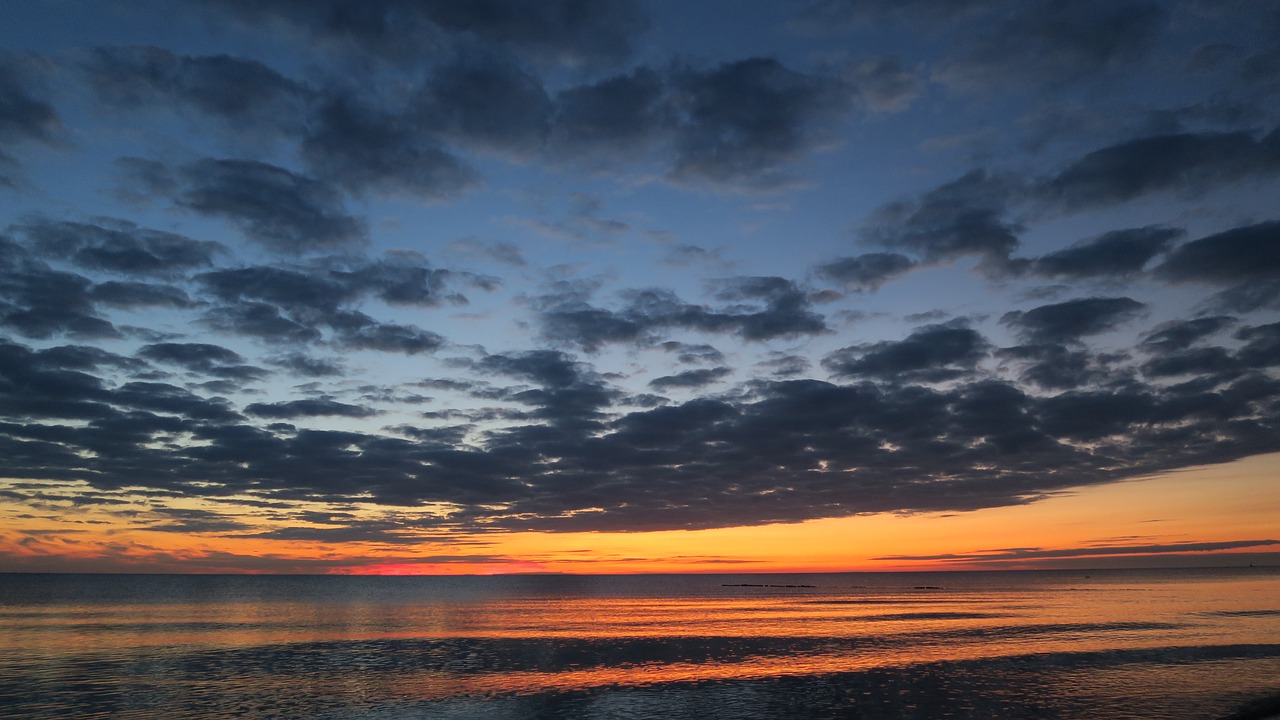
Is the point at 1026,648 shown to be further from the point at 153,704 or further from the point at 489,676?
the point at 153,704

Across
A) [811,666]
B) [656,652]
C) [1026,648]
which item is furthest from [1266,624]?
[656,652]

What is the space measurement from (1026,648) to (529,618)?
69322 mm

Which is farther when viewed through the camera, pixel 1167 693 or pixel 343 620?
pixel 343 620

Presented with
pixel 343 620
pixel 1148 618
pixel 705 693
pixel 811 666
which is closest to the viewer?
pixel 705 693

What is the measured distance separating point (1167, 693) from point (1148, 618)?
64102 millimetres

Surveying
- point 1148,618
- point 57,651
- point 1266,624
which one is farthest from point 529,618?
point 1266,624

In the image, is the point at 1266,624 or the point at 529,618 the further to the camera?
the point at 529,618

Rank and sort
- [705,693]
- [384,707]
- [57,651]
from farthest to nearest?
[57,651]
[705,693]
[384,707]

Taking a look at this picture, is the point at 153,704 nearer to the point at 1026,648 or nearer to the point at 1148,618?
the point at 1026,648

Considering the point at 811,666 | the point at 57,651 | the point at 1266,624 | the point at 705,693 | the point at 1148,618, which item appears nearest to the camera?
the point at 705,693

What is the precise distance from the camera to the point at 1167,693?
42.2 meters

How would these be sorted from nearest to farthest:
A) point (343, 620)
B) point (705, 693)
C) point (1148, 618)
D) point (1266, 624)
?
point (705, 693) → point (1266, 624) → point (1148, 618) → point (343, 620)

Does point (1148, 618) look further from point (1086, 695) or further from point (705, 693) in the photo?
point (705, 693)

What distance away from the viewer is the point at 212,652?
211 feet
